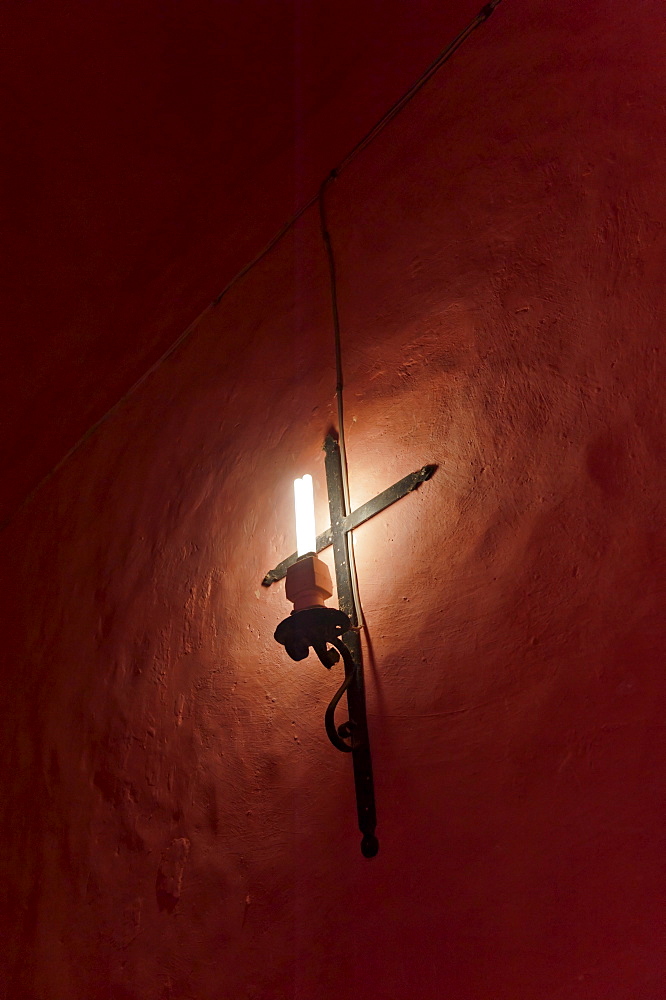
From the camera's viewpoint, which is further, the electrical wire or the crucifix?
the electrical wire

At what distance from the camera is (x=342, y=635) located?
147 cm

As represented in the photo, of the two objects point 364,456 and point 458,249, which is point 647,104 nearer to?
point 458,249

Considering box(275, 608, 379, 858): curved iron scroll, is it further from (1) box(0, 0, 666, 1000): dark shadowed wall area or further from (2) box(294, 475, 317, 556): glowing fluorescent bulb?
(2) box(294, 475, 317, 556): glowing fluorescent bulb

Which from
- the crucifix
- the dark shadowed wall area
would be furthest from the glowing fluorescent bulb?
the dark shadowed wall area

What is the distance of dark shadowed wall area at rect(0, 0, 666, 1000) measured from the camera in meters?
1.13

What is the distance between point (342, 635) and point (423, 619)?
0.16 meters

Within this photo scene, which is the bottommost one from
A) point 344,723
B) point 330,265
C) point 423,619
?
point 344,723

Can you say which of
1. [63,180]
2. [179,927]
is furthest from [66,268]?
[179,927]

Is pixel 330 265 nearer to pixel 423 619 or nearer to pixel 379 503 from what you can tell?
pixel 379 503

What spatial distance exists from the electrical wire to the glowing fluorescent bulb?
0.30ft

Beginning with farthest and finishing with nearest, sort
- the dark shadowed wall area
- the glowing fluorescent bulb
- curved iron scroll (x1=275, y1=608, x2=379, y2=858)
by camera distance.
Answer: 1. the glowing fluorescent bulb
2. curved iron scroll (x1=275, y1=608, x2=379, y2=858)
3. the dark shadowed wall area

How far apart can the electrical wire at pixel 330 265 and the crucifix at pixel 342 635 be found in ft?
0.34

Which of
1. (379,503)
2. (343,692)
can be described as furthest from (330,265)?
(343,692)

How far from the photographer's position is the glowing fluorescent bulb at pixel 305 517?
1.51 meters
